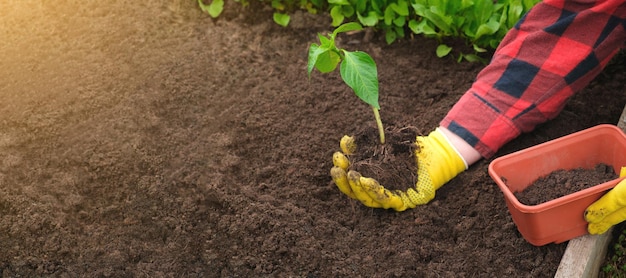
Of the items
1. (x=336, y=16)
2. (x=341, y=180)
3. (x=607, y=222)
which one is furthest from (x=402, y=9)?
(x=607, y=222)

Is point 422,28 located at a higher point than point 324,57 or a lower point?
lower

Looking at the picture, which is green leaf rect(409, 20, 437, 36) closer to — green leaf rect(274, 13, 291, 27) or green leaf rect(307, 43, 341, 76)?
green leaf rect(274, 13, 291, 27)

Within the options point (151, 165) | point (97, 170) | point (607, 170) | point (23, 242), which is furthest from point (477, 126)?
point (23, 242)

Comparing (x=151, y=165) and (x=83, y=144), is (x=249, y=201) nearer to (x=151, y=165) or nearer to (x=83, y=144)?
(x=151, y=165)

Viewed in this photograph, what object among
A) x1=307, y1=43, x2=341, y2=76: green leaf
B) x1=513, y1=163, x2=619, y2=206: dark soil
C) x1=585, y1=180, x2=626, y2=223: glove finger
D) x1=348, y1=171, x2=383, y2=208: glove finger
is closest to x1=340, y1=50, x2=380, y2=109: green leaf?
x1=307, y1=43, x2=341, y2=76: green leaf

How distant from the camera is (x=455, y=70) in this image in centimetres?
254

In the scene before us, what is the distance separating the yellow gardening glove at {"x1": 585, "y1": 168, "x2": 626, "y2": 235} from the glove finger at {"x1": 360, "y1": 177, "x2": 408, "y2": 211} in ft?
1.68

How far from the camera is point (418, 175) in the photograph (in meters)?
2.06

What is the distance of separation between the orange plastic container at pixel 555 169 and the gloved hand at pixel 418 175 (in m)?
0.22

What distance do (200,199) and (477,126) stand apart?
88cm

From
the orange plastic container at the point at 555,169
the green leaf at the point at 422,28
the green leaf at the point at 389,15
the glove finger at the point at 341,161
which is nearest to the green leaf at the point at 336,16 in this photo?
the green leaf at the point at 389,15

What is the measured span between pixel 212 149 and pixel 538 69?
1061 millimetres

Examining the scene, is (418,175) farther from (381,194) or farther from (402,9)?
(402,9)

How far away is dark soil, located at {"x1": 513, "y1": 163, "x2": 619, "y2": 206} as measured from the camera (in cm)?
184
